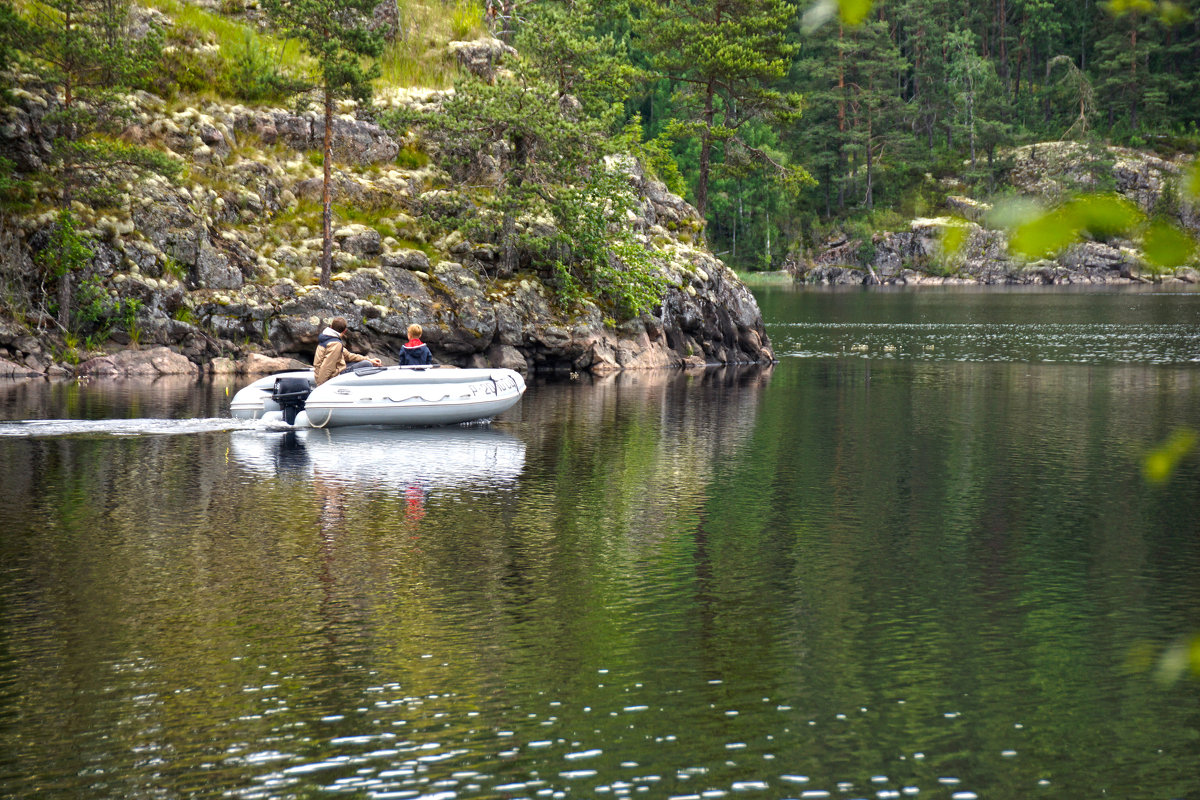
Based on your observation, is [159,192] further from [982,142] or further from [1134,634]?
[982,142]

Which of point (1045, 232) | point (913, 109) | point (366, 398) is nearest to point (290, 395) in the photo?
point (366, 398)

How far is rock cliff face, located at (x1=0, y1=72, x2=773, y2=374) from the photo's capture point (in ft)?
121

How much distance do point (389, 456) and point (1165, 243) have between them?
20.0 meters

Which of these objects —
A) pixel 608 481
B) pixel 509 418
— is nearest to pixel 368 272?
pixel 509 418

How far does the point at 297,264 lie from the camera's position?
3878 centimetres

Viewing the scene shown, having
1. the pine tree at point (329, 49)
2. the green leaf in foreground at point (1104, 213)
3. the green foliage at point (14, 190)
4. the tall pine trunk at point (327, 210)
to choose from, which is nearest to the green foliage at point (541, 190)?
the tall pine trunk at point (327, 210)

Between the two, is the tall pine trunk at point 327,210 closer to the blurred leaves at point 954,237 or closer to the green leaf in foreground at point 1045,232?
the blurred leaves at point 954,237

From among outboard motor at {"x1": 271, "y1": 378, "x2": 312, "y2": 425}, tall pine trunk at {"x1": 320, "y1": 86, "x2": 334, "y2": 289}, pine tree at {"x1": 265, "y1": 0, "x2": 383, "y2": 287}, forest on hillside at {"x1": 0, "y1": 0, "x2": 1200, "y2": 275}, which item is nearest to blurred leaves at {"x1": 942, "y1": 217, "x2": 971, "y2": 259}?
outboard motor at {"x1": 271, "y1": 378, "x2": 312, "y2": 425}

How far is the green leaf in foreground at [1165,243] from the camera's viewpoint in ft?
7.93

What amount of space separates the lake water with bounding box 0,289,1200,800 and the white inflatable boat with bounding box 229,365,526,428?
26.2 inches

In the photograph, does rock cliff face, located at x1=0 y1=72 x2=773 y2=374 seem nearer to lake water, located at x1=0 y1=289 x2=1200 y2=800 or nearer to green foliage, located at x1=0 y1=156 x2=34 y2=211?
green foliage, located at x1=0 y1=156 x2=34 y2=211

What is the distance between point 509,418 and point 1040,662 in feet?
61.7

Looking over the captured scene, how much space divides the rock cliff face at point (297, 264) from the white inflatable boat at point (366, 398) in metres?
12.0

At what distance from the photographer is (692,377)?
3931 cm
